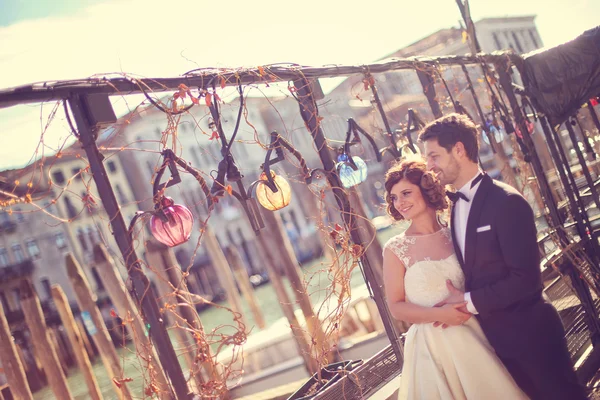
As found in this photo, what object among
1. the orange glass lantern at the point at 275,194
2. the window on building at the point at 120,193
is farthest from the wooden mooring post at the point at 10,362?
the window on building at the point at 120,193

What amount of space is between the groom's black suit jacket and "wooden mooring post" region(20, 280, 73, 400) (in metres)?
5.47

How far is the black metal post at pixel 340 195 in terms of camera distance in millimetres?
3350

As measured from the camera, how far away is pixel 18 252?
3078cm

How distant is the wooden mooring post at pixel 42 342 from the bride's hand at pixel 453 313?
531 cm

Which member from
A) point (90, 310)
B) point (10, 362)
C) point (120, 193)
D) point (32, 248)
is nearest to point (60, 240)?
point (32, 248)

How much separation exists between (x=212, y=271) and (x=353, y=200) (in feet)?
86.5

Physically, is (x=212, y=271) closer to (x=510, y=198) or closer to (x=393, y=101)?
(x=393, y=101)

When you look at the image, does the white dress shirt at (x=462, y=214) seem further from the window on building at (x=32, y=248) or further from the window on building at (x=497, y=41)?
the window on building at (x=497, y=41)

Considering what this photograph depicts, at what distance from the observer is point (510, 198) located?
2.34m

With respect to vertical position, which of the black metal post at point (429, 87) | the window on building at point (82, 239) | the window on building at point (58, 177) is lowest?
the black metal post at point (429, 87)

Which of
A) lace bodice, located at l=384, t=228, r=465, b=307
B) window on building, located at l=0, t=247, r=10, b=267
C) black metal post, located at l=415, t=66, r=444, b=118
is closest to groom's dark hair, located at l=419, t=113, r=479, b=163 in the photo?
lace bodice, located at l=384, t=228, r=465, b=307

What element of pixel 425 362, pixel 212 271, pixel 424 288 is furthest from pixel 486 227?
pixel 212 271

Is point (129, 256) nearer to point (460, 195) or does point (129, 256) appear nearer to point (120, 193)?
point (460, 195)

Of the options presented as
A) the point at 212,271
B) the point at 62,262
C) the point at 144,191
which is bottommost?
the point at 212,271
